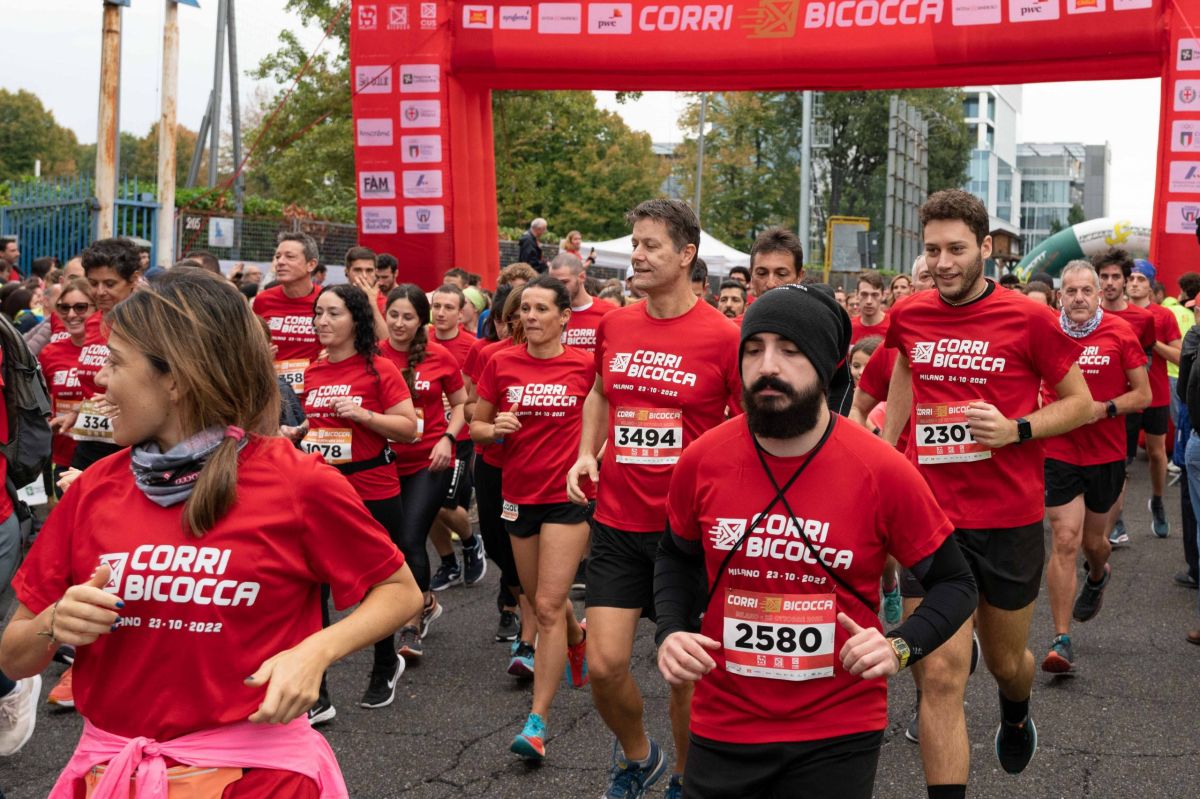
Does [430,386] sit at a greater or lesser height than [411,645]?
greater

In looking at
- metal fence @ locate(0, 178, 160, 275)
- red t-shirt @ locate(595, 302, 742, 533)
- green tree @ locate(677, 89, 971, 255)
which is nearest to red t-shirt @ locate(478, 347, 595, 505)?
red t-shirt @ locate(595, 302, 742, 533)

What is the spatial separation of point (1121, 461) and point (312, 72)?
107 ft

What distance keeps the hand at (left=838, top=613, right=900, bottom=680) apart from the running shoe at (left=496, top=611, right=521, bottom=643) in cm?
509

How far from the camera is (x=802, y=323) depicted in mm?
3109

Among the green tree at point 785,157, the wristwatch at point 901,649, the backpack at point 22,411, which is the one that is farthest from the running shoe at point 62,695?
the green tree at point 785,157

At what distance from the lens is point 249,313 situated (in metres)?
2.68

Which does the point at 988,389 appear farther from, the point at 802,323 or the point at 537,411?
the point at 537,411

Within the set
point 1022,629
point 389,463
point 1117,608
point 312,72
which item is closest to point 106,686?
point 1022,629

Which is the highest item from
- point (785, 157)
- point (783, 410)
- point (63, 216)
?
point (785, 157)

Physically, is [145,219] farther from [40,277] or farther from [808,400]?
[808,400]

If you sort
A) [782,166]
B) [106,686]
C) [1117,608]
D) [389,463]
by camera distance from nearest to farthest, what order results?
Answer: [106,686], [389,463], [1117,608], [782,166]

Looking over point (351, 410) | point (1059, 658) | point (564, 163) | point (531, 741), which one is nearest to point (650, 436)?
point (531, 741)

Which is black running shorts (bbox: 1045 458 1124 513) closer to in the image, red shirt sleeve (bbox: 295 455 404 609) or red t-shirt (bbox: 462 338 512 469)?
red t-shirt (bbox: 462 338 512 469)

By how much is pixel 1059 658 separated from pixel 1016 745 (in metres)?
1.78
